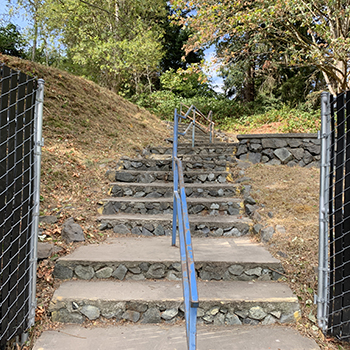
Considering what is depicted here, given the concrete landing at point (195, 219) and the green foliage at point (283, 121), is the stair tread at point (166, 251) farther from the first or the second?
the green foliage at point (283, 121)

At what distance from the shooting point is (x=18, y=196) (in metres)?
1.86

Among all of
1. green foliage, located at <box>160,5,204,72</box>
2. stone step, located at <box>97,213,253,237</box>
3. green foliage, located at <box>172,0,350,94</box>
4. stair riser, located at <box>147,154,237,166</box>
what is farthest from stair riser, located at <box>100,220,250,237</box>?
green foliage, located at <box>160,5,204,72</box>

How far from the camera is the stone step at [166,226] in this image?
3217mm

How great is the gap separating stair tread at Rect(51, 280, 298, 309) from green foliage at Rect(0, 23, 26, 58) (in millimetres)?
13458

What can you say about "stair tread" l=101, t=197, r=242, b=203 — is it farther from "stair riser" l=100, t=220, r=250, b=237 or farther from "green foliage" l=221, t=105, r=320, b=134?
"green foliage" l=221, t=105, r=320, b=134

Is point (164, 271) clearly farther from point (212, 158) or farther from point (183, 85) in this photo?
point (183, 85)

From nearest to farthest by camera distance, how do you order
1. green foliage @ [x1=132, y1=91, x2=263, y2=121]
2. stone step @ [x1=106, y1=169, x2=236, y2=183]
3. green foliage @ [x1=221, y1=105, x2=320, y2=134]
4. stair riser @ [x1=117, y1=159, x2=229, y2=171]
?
1. stone step @ [x1=106, y1=169, x2=236, y2=183]
2. stair riser @ [x1=117, y1=159, x2=229, y2=171]
3. green foliage @ [x1=221, y1=105, x2=320, y2=134]
4. green foliage @ [x1=132, y1=91, x2=263, y2=121]

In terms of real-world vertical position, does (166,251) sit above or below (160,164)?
below

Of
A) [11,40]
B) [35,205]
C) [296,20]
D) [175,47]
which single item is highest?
[175,47]

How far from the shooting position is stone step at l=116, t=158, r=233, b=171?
4.67 metres

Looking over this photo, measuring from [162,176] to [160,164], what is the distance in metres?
0.44

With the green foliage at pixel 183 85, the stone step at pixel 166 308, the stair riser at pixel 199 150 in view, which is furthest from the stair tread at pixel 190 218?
the green foliage at pixel 183 85

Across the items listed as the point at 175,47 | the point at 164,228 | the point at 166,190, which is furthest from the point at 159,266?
the point at 175,47

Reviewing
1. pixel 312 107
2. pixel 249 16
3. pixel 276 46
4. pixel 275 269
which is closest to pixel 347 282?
pixel 275 269
